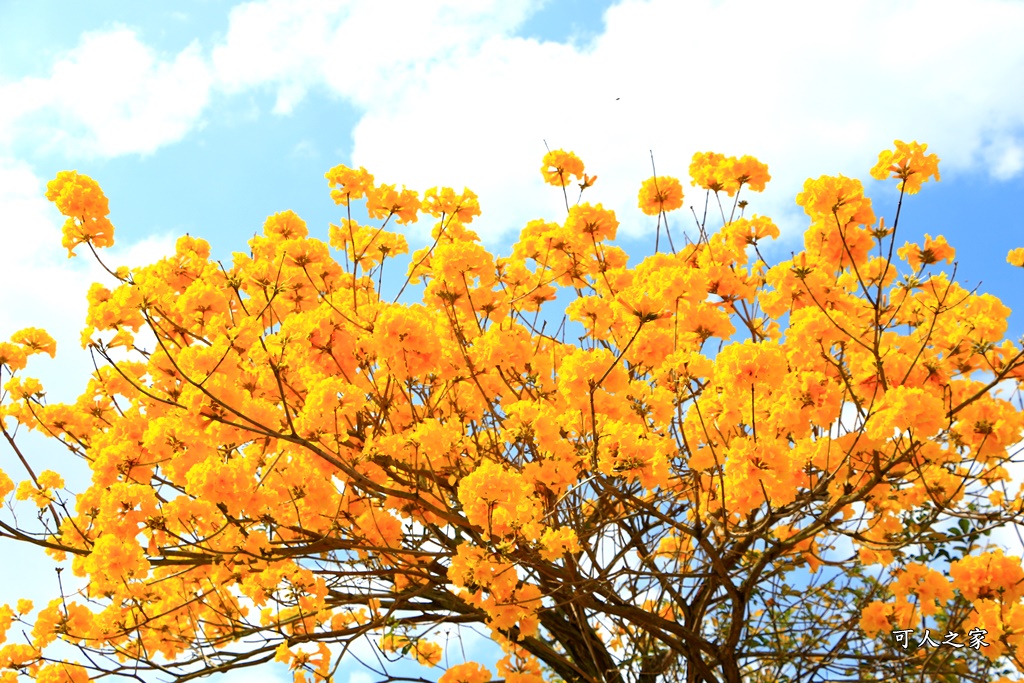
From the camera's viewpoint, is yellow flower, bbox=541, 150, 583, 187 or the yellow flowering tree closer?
the yellow flowering tree

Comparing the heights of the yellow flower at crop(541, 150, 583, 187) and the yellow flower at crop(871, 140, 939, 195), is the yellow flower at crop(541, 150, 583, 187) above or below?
above

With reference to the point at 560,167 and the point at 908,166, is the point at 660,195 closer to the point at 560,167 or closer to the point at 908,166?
the point at 560,167

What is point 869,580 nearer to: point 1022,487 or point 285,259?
point 1022,487

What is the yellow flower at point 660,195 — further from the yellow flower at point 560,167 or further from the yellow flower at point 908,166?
the yellow flower at point 908,166

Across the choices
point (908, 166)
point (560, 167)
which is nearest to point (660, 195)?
point (560, 167)

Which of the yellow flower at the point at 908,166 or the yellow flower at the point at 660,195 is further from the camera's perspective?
the yellow flower at the point at 660,195

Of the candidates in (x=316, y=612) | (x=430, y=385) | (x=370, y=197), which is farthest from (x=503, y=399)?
(x=316, y=612)

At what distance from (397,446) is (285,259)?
3.83ft

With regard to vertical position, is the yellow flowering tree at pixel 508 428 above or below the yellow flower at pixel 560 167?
below

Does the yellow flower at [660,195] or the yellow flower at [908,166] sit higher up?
the yellow flower at [660,195]

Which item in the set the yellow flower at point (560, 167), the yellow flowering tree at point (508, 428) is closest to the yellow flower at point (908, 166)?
the yellow flowering tree at point (508, 428)

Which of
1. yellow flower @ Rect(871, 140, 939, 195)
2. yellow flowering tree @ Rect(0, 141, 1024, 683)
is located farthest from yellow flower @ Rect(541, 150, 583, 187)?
yellow flower @ Rect(871, 140, 939, 195)

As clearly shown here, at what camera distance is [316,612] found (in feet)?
13.8

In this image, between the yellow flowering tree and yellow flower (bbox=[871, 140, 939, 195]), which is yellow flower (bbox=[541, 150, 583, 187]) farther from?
yellow flower (bbox=[871, 140, 939, 195])
